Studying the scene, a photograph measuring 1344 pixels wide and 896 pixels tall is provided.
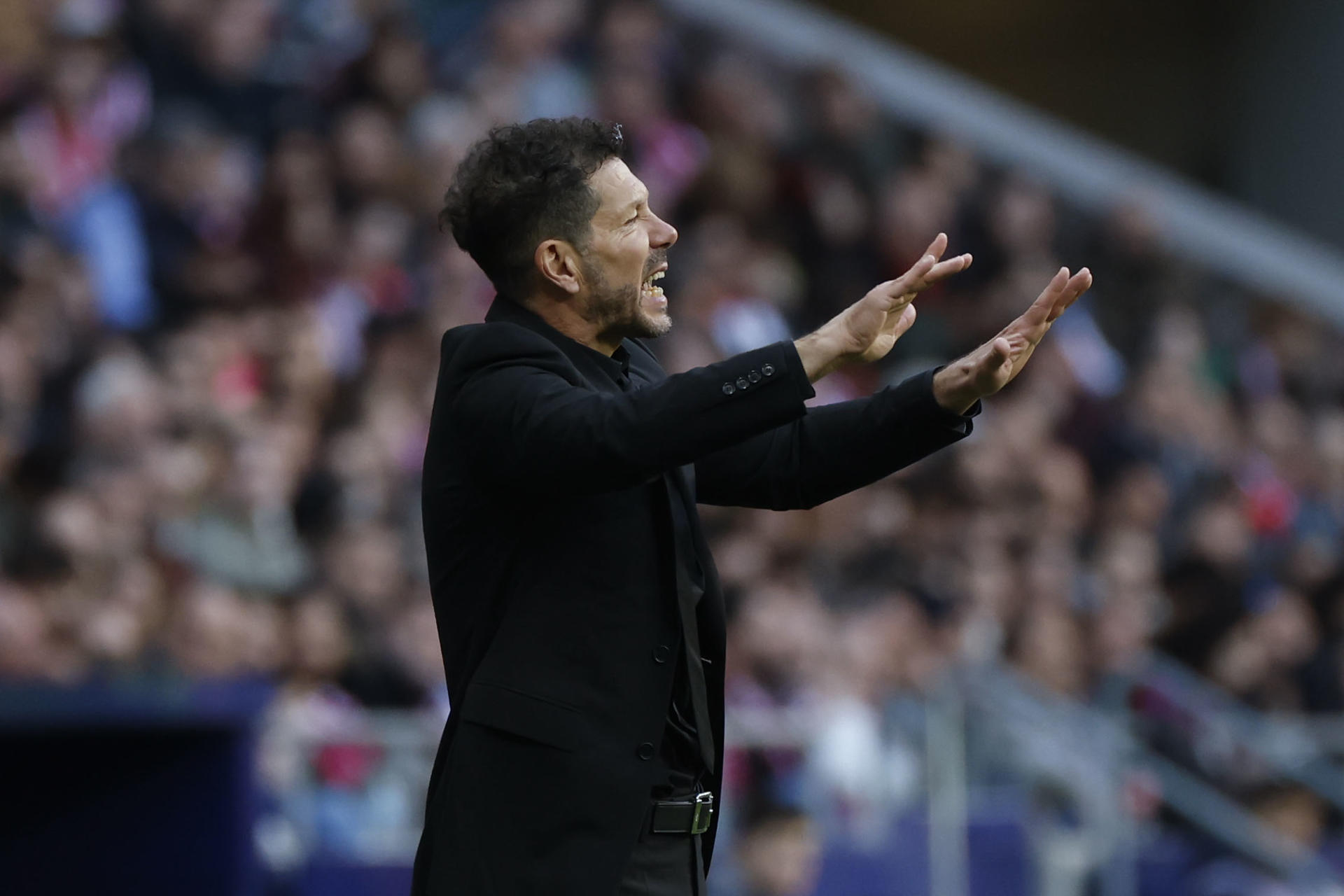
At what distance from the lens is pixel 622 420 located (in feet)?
6.93

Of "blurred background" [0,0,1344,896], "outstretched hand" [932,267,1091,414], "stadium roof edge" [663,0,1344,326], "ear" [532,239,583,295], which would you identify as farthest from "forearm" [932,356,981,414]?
"stadium roof edge" [663,0,1344,326]

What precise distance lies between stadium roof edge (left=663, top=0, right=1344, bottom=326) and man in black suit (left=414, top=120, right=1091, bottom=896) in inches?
287

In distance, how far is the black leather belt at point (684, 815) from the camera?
2281mm

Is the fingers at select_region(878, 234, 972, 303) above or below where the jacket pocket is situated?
above

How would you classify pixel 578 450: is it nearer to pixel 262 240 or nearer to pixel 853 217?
pixel 262 240

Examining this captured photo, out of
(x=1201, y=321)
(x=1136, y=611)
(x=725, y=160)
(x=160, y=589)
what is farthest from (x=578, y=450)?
(x=1201, y=321)

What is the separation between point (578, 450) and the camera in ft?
6.96

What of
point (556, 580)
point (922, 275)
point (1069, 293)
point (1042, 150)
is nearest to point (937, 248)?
point (922, 275)

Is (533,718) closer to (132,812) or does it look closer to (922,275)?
(922,275)

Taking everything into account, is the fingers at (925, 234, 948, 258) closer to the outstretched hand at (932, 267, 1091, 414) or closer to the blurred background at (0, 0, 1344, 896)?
the outstretched hand at (932, 267, 1091, 414)

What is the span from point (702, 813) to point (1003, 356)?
69 cm

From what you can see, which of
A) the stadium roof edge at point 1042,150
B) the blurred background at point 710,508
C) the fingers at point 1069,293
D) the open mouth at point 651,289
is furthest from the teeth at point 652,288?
the stadium roof edge at point 1042,150

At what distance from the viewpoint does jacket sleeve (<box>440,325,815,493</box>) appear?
2.11 metres

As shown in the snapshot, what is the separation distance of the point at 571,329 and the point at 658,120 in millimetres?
6192
